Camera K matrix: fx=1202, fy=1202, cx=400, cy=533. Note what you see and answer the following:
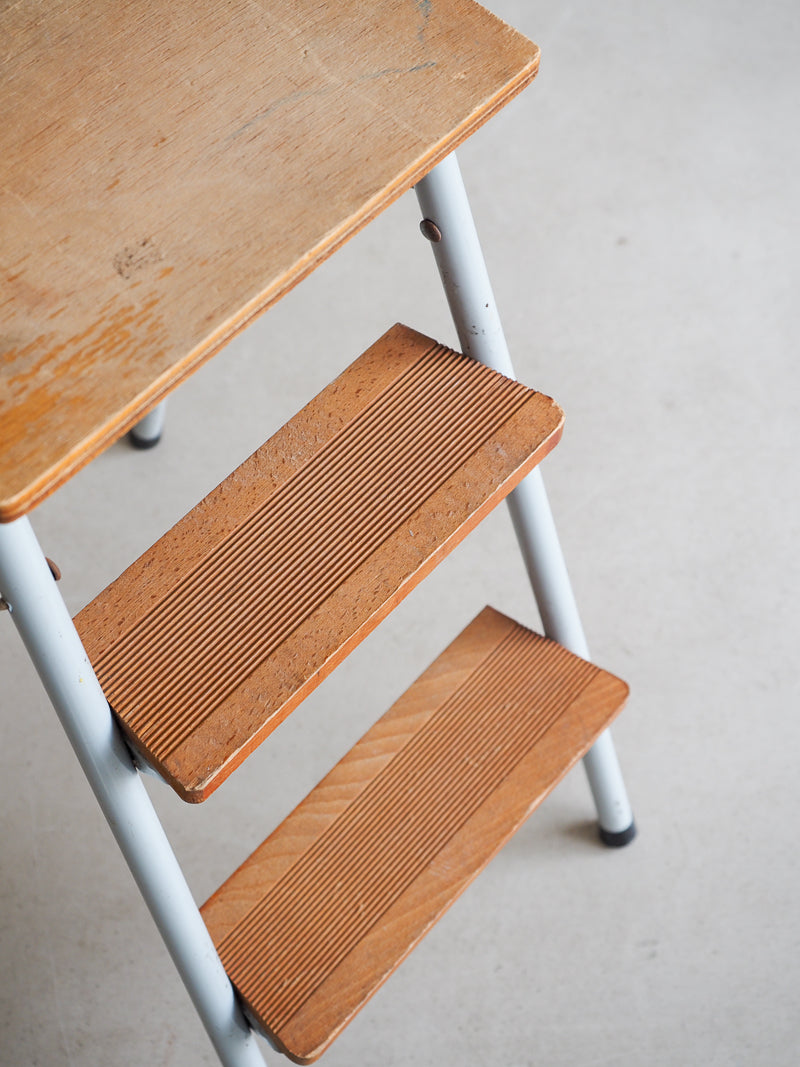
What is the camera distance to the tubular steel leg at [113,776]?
2.57 ft

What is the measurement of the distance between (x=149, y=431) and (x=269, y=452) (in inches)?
38.2

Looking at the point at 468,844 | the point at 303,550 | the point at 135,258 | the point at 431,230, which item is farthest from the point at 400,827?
the point at 135,258

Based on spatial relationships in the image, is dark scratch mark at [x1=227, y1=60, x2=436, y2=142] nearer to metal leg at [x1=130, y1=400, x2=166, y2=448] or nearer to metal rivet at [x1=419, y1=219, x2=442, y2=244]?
metal rivet at [x1=419, y1=219, x2=442, y2=244]

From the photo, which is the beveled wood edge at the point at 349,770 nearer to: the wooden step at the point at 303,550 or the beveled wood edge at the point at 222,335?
the wooden step at the point at 303,550

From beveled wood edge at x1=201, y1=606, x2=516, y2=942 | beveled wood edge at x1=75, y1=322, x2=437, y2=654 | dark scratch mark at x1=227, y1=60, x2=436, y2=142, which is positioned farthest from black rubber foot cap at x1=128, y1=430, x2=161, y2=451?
dark scratch mark at x1=227, y1=60, x2=436, y2=142

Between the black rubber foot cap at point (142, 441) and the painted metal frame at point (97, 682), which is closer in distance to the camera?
the painted metal frame at point (97, 682)

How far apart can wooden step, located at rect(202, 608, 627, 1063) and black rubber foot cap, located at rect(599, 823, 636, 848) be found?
0.40m

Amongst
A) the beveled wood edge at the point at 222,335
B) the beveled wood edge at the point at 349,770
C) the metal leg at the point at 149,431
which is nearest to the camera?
the beveled wood edge at the point at 222,335

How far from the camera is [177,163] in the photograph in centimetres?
83

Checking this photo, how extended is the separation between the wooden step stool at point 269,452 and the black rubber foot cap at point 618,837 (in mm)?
400

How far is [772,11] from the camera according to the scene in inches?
105

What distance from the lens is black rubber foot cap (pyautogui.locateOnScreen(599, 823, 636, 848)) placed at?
1.71 meters

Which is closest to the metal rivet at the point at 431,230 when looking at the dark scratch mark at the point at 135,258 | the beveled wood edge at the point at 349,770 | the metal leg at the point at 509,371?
the metal leg at the point at 509,371

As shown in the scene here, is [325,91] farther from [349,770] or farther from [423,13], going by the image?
[349,770]
